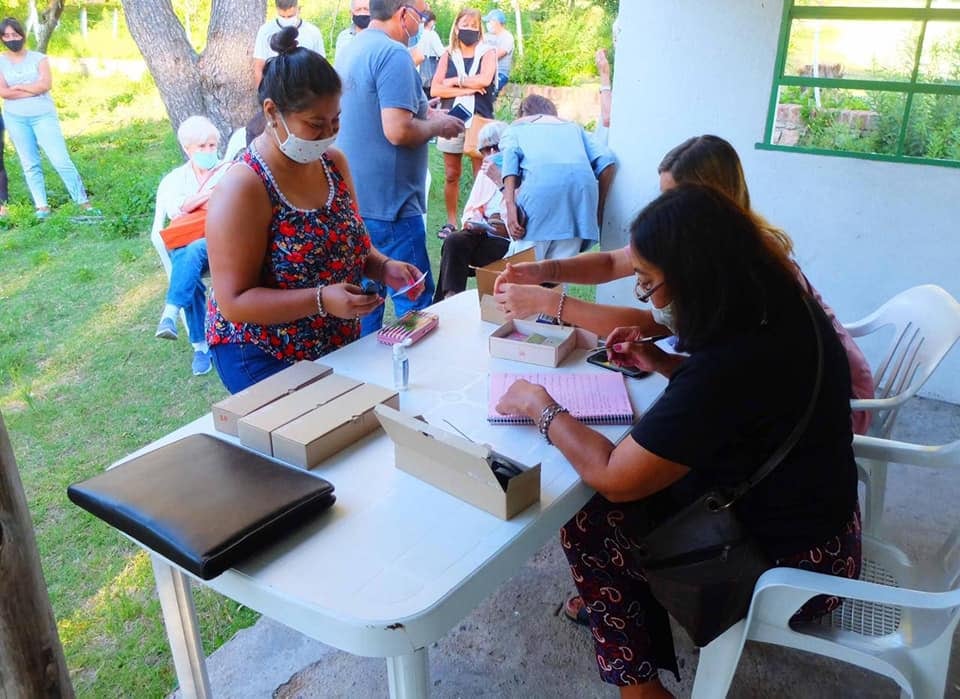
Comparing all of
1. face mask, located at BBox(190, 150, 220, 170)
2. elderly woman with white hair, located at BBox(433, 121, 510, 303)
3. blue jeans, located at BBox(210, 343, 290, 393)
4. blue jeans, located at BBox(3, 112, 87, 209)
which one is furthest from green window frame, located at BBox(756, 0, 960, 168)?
blue jeans, located at BBox(3, 112, 87, 209)

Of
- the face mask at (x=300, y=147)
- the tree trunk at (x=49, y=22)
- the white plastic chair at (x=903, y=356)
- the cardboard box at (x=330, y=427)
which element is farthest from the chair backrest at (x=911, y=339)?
the tree trunk at (x=49, y=22)

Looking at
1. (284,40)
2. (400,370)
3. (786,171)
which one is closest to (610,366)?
(400,370)

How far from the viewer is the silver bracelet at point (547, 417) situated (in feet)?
4.58

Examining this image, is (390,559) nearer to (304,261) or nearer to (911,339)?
(304,261)

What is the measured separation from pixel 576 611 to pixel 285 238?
1.31 meters

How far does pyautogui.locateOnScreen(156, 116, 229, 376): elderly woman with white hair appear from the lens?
3596 mm

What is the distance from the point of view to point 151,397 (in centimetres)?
346

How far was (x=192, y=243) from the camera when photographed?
361cm

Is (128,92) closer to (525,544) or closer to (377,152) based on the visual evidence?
(377,152)

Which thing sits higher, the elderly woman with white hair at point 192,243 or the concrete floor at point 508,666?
the elderly woman with white hair at point 192,243

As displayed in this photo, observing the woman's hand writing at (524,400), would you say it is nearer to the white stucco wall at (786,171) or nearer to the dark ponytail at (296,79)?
the dark ponytail at (296,79)

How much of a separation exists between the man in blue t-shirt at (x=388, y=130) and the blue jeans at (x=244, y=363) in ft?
3.21

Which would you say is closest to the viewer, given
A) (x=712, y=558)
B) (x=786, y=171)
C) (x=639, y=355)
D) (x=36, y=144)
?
(x=712, y=558)

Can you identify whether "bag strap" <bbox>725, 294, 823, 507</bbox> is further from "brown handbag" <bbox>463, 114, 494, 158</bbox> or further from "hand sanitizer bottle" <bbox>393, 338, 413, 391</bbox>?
"brown handbag" <bbox>463, 114, 494, 158</bbox>
